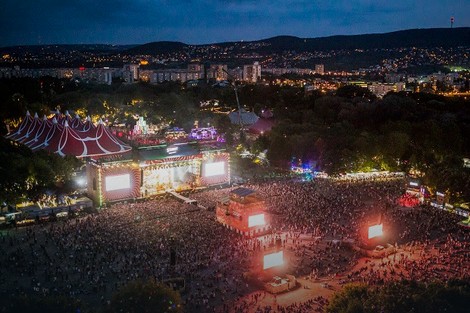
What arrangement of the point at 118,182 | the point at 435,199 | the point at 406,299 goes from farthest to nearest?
the point at 118,182 < the point at 435,199 < the point at 406,299

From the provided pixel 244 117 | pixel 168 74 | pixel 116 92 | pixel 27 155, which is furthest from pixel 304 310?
pixel 168 74

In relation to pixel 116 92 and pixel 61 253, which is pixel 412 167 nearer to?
pixel 61 253

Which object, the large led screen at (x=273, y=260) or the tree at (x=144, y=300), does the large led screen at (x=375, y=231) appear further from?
the tree at (x=144, y=300)

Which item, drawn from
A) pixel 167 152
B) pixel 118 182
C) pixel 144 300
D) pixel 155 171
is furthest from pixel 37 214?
pixel 144 300

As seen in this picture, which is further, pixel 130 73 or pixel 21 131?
pixel 130 73

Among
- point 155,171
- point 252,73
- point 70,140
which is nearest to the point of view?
point 155,171

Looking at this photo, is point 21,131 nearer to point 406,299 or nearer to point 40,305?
point 40,305

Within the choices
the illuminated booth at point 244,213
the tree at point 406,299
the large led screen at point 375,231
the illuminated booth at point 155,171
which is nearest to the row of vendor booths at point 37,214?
the illuminated booth at point 155,171

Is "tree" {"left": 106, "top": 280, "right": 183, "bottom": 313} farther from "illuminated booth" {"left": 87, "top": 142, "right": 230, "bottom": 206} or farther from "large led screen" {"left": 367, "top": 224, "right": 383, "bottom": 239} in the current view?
"illuminated booth" {"left": 87, "top": 142, "right": 230, "bottom": 206}
